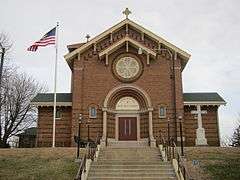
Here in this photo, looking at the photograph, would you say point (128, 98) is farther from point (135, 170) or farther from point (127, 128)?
point (135, 170)

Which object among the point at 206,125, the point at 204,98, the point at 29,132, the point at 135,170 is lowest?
the point at 135,170

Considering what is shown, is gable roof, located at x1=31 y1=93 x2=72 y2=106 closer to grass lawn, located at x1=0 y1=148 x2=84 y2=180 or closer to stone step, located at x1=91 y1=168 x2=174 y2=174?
grass lawn, located at x1=0 y1=148 x2=84 y2=180

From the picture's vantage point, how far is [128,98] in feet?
100.0

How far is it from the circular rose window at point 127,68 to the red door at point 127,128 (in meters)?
3.30

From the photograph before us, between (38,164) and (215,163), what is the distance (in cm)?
917

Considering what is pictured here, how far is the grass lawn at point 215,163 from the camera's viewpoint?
17.3 metres

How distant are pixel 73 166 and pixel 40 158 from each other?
283 centimetres

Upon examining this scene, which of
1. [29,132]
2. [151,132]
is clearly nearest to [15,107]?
[29,132]

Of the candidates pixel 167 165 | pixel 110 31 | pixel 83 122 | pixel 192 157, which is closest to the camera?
pixel 167 165

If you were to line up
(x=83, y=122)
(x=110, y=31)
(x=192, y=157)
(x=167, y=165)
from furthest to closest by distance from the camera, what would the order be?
(x=110, y=31) < (x=83, y=122) < (x=192, y=157) < (x=167, y=165)

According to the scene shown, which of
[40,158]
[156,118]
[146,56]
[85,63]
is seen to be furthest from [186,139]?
[40,158]

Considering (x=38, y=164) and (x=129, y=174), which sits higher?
(x=38, y=164)

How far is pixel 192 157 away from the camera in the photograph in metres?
20.5

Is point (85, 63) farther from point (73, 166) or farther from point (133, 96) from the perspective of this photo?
point (73, 166)
